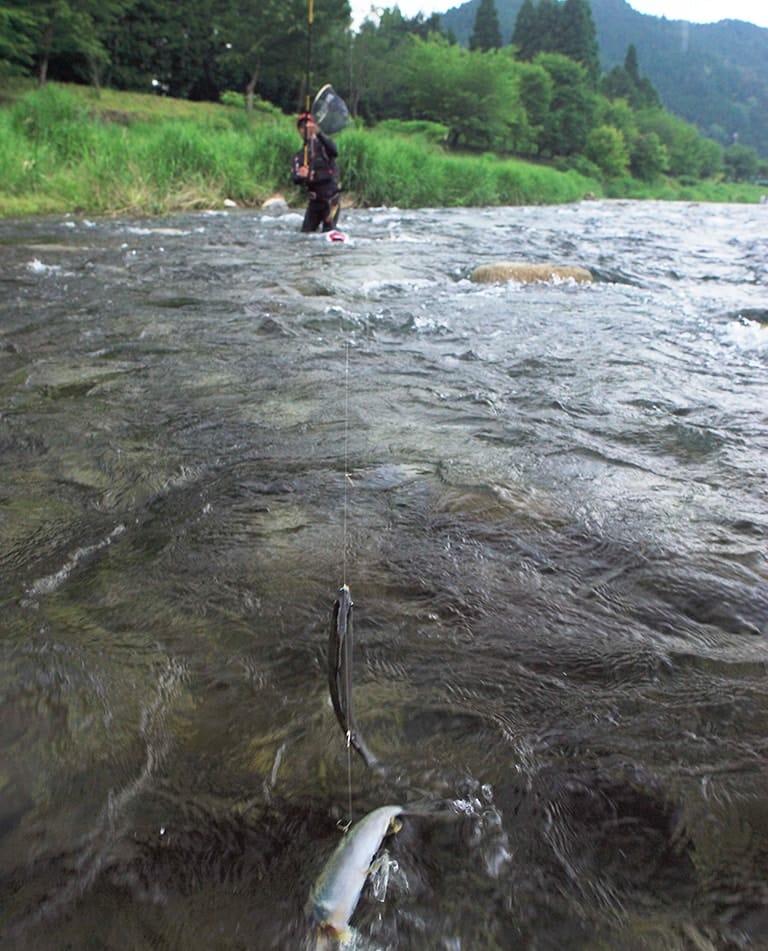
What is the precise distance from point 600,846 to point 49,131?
15792mm

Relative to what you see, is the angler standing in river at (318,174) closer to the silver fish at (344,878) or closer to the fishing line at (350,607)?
the fishing line at (350,607)

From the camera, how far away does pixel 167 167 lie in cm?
1378

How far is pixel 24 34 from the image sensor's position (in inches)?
1113

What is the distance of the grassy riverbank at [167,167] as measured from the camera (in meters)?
11.9

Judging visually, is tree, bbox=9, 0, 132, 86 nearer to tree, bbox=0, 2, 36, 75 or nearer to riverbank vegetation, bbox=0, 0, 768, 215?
tree, bbox=0, 2, 36, 75

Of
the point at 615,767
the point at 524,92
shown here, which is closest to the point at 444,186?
the point at 615,767

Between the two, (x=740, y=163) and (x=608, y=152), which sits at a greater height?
(x=740, y=163)

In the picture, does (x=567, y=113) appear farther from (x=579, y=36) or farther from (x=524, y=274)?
(x=524, y=274)

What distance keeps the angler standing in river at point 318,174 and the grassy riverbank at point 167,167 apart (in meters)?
4.12

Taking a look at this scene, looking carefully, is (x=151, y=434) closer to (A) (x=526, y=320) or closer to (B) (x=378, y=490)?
(B) (x=378, y=490)

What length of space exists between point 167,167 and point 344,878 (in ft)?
50.6

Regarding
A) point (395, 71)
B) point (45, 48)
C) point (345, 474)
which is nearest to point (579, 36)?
point (395, 71)

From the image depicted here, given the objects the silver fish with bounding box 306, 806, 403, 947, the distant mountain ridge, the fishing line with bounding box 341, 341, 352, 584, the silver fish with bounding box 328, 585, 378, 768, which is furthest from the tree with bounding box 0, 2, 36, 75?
the distant mountain ridge

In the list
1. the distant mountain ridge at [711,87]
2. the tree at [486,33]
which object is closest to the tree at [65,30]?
the tree at [486,33]
